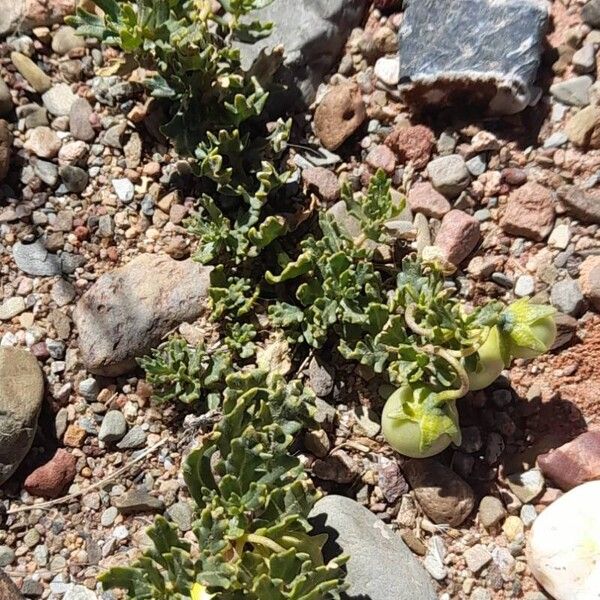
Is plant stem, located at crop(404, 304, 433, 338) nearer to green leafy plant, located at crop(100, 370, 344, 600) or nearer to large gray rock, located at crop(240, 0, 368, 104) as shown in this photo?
green leafy plant, located at crop(100, 370, 344, 600)

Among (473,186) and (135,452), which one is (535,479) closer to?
(473,186)

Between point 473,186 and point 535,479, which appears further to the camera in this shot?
point 473,186

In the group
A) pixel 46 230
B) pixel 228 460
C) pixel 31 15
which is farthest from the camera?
pixel 31 15

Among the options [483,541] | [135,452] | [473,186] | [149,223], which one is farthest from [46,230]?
[483,541]

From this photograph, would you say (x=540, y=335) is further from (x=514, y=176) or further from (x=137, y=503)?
(x=137, y=503)

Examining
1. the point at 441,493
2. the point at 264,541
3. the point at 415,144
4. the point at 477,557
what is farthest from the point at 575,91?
the point at 264,541

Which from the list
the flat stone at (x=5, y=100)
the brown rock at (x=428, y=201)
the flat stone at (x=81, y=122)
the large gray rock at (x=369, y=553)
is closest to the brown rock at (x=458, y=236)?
the brown rock at (x=428, y=201)

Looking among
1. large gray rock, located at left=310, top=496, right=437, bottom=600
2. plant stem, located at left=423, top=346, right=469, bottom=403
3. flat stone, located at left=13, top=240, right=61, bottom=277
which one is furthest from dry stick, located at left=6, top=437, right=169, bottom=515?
plant stem, located at left=423, top=346, right=469, bottom=403

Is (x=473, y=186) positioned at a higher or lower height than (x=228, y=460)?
higher
